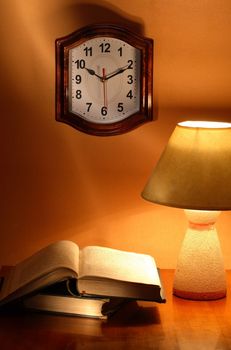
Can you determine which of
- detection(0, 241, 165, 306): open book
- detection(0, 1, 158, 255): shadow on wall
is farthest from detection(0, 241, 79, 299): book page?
detection(0, 1, 158, 255): shadow on wall

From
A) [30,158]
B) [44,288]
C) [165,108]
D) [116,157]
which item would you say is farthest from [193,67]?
[44,288]

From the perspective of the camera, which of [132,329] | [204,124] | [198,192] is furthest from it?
[204,124]

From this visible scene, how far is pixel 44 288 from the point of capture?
184 cm

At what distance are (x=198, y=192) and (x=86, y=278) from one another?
328 mm

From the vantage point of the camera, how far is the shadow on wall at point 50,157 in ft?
7.11

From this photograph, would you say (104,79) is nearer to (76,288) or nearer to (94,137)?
(94,137)

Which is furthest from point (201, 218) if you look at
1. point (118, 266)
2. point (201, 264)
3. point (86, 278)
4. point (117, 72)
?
point (117, 72)

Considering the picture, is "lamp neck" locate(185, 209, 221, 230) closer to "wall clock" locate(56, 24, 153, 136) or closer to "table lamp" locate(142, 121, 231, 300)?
"table lamp" locate(142, 121, 231, 300)

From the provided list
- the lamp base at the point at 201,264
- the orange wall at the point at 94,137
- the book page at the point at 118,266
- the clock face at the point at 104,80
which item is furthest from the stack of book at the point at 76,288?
the clock face at the point at 104,80

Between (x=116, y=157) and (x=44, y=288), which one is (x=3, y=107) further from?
(x=44, y=288)

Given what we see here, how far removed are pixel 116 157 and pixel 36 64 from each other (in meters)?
0.33

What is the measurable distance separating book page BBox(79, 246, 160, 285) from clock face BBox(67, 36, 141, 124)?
38 centimetres

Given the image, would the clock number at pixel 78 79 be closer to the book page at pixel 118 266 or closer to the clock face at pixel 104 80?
the clock face at pixel 104 80

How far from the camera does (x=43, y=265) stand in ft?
6.14
